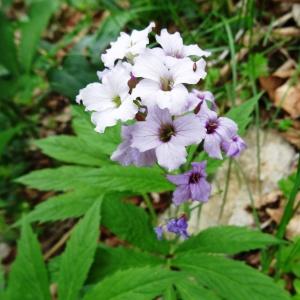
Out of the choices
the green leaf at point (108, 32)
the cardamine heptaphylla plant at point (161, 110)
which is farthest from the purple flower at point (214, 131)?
the green leaf at point (108, 32)

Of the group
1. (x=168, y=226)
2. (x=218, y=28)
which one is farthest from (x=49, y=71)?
(x=168, y=226)

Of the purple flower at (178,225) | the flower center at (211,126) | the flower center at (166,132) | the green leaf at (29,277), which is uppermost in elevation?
the flower center at (166,132)

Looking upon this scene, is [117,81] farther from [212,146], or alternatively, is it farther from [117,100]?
[212,146]

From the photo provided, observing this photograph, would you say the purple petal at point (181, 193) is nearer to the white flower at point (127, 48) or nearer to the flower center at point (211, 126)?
the flower center at point (211, 126)

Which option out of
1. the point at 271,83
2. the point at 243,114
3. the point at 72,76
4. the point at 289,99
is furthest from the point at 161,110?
the point at 72,76

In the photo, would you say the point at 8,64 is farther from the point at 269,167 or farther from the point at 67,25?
the point at 269,167

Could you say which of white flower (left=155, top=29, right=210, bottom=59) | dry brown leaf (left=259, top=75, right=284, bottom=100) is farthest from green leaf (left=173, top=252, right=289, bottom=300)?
dry brown leaf (left=259, top=75, right=284, bottom=100)
